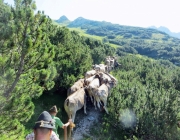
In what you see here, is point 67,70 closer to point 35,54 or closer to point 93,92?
point 93,92

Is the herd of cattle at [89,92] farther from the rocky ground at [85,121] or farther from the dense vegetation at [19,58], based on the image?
the dense vegetation at [19,58]

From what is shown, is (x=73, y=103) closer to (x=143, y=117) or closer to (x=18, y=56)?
(x=143, y=117)

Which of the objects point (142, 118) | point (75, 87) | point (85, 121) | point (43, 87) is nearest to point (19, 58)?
point (43, 87)

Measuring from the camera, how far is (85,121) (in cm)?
1898

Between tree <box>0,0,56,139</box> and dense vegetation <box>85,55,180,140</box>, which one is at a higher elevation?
tree <box>0,0,56,139</box>

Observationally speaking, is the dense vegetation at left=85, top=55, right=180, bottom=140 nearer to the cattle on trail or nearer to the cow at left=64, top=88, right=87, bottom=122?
the cow at left=64, top=88, right=87, bottom=122

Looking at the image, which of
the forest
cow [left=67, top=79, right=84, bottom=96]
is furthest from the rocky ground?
cow [left=67, top=79, right=84, bottom=96]

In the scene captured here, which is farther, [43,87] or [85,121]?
[85,121]

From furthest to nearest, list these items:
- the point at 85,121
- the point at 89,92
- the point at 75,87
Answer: the point at 89,92, the point at 75,87, the point at 85,121

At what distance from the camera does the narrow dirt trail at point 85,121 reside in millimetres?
17263

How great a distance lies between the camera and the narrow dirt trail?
56.6 ft

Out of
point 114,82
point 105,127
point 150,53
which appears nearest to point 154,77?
point 114,82

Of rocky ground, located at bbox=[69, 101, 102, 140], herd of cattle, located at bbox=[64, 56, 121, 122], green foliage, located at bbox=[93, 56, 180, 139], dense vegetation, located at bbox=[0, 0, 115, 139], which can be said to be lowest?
rocky ground, located at bbox=[69, 101, 102, 140]

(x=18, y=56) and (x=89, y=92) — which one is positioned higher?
(x=18, y=56)
